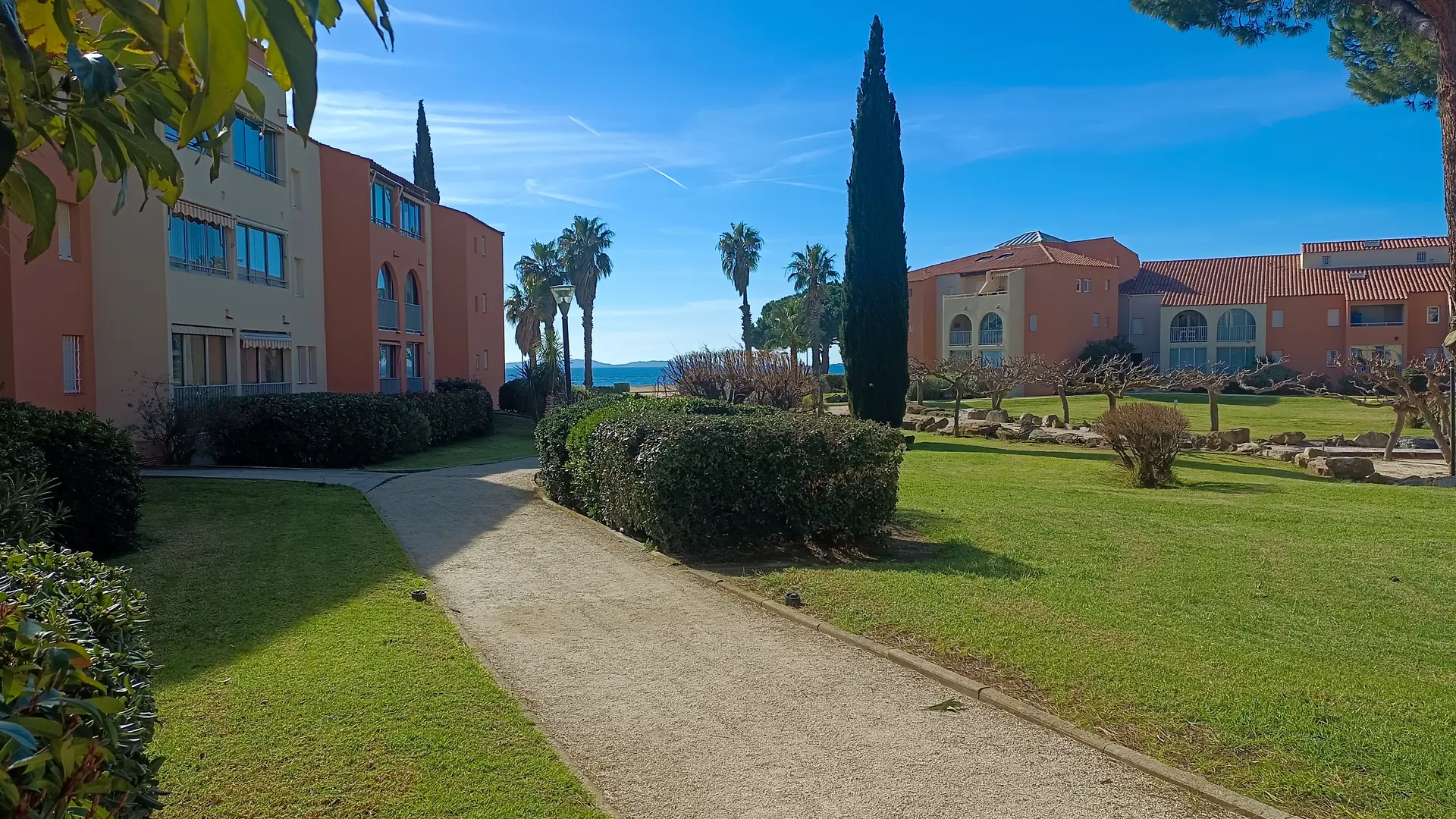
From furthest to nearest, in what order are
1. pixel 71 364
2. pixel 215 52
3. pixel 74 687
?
pixel 71 364, pixel 74 687, pixel 215 52

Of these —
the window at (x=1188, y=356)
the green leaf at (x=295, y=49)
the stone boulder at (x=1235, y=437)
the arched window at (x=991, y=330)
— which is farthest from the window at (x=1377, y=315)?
the green leaf at (x=295, y=49)

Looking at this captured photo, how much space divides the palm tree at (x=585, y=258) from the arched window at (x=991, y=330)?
25.5 m

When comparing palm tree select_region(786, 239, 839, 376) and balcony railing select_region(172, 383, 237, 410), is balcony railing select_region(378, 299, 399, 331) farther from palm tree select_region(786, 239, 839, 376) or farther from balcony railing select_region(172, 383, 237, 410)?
palm tree select_region(786, 239, 839, 376)

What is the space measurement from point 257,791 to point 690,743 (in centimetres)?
203

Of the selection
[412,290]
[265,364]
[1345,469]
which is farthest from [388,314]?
[1345,469]

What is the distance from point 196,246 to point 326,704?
1875 centimetres

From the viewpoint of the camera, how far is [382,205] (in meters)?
31.1

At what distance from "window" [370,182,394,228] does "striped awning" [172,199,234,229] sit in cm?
793

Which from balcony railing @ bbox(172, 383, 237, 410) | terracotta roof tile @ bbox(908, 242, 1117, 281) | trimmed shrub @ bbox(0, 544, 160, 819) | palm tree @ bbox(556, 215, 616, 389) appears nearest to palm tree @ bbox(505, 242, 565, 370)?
palm tree @ bbox(556, 215, 616, 389)

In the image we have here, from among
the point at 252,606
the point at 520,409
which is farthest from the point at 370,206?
the point at 252,606

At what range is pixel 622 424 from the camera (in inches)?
436

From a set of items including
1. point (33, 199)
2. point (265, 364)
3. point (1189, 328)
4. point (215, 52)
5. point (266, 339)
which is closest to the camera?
point (215, 52)

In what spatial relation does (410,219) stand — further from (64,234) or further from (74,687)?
(74,687)

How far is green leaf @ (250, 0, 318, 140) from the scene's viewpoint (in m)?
1.22
